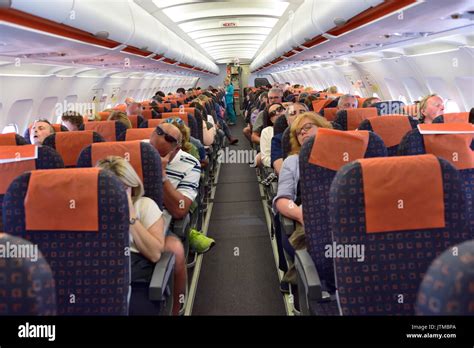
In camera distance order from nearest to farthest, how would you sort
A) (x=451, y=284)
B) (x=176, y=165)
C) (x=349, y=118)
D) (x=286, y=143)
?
1. (x=451, y=284)
2. (x=286, y=143)
3. (x=176, y=165)
4. (x=349, y=118)

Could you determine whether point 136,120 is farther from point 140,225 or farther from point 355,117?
point 140,225

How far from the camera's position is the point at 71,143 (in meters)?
3.66

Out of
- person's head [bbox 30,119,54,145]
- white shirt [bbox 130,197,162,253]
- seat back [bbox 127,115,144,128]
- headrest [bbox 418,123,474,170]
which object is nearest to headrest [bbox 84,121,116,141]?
person's head [bbox 30,119,54,145]

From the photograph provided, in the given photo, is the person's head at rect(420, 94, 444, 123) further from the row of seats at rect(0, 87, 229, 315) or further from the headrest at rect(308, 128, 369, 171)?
the row of seats at rect(0, 87, 229, 315)

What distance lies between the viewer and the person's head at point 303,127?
321 centimetres

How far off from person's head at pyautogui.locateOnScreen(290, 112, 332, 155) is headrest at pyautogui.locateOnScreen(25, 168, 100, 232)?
173 centimetres

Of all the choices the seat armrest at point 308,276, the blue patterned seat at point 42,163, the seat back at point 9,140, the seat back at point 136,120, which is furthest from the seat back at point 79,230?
the seat back at point 136,120

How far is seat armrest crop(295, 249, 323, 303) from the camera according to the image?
6.98ft

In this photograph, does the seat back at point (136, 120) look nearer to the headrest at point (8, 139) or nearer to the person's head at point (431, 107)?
the headrest at point (8, 139)

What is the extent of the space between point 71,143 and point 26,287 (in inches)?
97.0

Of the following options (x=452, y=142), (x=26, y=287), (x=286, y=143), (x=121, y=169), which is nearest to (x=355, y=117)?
(x=286, y=143)

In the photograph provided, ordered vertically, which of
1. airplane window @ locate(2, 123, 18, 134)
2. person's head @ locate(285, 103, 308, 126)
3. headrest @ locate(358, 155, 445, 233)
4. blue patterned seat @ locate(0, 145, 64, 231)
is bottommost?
headrest @ locate(358, 155, 445, 233)

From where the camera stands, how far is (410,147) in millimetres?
2885

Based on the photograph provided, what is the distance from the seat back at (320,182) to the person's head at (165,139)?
1315mm
